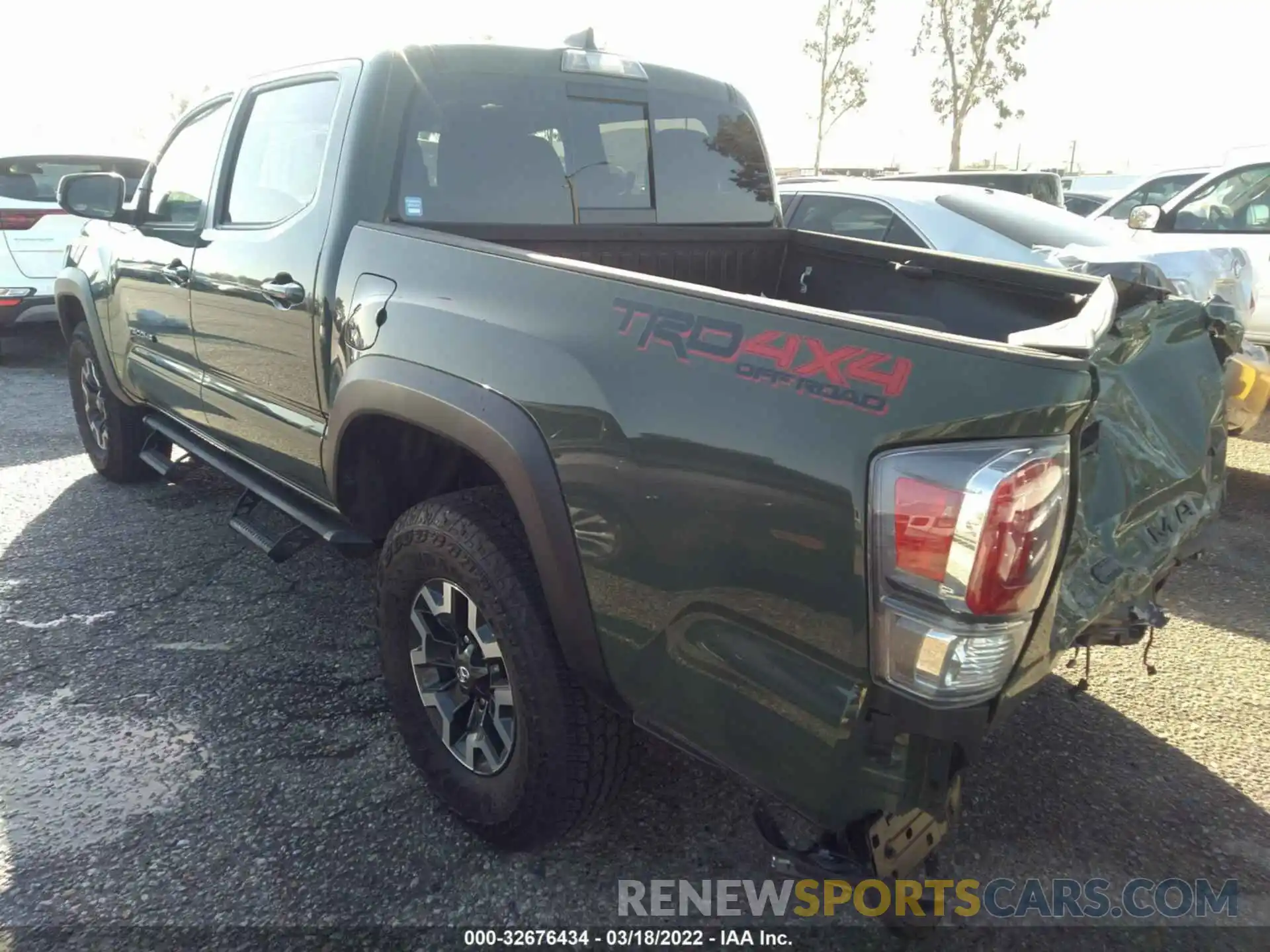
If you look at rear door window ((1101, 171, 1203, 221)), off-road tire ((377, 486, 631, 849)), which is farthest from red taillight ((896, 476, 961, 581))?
rear door window ((1101, 171, 1203, 221))

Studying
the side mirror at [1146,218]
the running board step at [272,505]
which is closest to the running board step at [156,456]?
the running board step at [272,505]

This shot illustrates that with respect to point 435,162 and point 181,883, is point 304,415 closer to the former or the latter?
point 435,162

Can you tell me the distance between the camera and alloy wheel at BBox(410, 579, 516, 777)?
2.26m

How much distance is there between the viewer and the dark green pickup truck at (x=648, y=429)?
1469 millimetres

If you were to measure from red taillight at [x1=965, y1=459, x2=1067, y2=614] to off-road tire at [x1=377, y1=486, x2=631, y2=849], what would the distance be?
3.24 feet

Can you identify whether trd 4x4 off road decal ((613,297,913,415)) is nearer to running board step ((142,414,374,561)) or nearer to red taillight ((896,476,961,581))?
red taillight ((896,476,961,581))

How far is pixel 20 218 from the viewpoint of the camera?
25.2 ft

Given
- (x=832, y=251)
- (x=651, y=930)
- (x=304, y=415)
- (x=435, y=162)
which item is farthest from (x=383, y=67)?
(x=651, y=930)

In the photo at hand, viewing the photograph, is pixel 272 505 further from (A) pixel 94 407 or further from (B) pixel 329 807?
(A) pixel 94 407

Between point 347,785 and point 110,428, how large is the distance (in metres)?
3.12

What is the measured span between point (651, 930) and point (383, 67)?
241 cm

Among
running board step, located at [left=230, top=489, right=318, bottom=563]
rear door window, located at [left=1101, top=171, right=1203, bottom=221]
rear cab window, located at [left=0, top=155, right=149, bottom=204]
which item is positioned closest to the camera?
running board step, located at [left=230, top=489, right=318, bottom=563]

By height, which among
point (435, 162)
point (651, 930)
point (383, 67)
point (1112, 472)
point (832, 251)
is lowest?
point (651, 930)

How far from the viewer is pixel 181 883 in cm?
223
